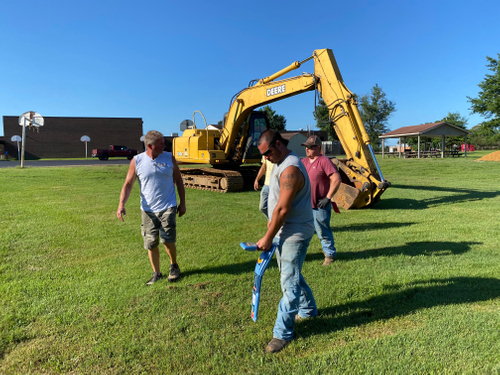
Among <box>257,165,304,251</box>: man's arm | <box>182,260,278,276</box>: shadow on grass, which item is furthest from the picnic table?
<box>257,165,304,251</box>: man's arm

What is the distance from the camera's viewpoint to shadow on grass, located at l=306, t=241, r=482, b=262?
5.60 metres

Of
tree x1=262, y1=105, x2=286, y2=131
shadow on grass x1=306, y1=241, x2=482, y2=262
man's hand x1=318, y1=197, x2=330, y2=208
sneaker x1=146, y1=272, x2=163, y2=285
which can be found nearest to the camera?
sneaker x1=146, y1=272, x2=163, y2=285

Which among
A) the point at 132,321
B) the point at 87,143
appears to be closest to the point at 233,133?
the point at 132,321

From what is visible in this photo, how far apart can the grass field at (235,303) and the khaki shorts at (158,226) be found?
0.57 meters

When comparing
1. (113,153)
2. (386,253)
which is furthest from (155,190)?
(113,153)

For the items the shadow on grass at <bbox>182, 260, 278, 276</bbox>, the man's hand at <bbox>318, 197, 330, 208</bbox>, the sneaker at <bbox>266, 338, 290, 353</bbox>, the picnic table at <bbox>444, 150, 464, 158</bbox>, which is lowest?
the sneaker at <bbox>266, 338, 290, 353</bbox>

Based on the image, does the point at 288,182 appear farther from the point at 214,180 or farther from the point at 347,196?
the point at 214,180

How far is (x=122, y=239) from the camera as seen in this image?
6.68 metres

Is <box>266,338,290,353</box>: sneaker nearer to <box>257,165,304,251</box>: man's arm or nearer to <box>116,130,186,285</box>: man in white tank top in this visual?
<box>257,165,304,251</box>: man's arm

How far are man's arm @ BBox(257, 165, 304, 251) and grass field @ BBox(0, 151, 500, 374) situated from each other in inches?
44.5

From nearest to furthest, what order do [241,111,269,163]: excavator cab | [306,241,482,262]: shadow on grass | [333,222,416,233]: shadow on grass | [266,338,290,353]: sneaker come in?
1. [266,338,290,353]: sneaker
2. [306,241,482,262]: shadow on grass
3. [333,222,416,233]: shadow on grass
4. [241,111,269,163]: excavator cab

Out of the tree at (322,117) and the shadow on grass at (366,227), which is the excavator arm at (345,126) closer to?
the tree at (322,117)

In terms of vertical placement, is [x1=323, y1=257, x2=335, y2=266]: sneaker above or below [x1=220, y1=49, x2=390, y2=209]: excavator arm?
below

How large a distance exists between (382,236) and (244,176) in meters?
8.63
